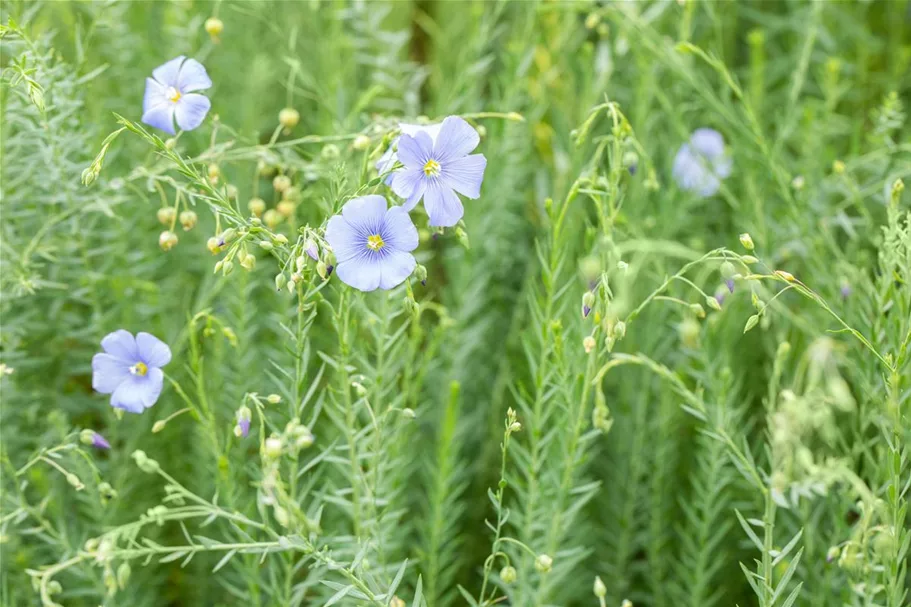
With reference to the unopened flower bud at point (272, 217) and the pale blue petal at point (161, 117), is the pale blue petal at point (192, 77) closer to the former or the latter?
the pale blue petal at point (161, 117)

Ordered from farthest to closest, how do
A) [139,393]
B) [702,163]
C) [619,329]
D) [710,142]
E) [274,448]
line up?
[710,142] → [702,163] → [139,393] → [619,329] → [274,448]

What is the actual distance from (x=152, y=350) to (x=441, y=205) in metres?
0.40

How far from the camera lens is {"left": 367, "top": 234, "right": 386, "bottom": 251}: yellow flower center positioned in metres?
0.90

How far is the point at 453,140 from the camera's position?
952 mm

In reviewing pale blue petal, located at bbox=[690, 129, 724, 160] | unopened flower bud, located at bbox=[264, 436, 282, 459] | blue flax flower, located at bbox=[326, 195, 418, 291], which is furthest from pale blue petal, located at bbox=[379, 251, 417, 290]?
pale blue petal, located at bbox=[690, 129, 724, 160]

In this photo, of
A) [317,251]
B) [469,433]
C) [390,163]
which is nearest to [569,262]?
[469,433]

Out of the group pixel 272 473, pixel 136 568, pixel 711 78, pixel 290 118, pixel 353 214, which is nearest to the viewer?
pixel 272 473

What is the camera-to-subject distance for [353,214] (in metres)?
0.89

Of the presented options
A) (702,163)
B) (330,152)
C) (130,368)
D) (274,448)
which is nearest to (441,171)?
(330,152)

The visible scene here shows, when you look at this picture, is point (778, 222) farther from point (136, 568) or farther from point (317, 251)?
point (136, 568)

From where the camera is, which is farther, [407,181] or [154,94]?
[154,94]

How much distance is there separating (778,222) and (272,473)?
48.9 inches

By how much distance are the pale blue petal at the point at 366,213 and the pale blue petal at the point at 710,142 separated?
110 centimetres

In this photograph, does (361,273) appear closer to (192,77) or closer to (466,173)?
(466,173)
